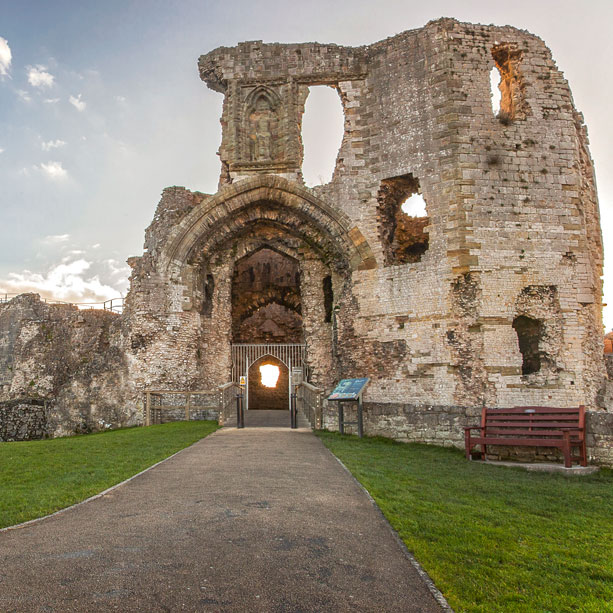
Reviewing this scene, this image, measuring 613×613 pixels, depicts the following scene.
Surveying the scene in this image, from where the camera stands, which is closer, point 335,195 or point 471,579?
point 471,579

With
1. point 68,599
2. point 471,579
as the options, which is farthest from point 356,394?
point 68,599

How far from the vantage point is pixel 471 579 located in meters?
3.37

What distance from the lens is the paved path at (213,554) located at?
116 inches

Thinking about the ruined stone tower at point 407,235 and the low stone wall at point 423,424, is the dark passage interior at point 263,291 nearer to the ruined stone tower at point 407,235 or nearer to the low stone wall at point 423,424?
the ruined stone tower at point 407,235

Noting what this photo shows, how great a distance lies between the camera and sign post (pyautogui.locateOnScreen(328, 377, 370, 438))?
11.0m

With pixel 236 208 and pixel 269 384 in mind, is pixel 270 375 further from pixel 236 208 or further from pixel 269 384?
pixel 236 208

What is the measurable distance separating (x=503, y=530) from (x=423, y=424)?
6325 millimetres

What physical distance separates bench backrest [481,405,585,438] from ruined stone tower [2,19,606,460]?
3.17ft

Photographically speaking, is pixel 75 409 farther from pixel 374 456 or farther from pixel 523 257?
pixel 523 257

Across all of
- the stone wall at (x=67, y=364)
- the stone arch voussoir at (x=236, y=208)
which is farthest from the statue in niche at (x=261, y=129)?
the stone wall at (x=67, y=364)

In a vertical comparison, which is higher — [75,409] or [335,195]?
[335,195]

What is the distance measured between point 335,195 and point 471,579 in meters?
12.6

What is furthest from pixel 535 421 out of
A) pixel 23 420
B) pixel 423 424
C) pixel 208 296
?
pixel 23 420

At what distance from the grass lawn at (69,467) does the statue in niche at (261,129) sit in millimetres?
8802
